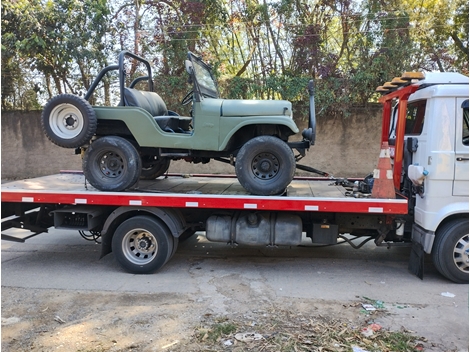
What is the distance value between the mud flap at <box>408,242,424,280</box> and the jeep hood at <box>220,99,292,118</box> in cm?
250

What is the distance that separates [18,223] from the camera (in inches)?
225

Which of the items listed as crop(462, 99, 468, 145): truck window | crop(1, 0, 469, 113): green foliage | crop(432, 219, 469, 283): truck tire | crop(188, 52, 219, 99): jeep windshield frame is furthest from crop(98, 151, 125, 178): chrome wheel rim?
crop(1, 0, 469, 113): green foliage

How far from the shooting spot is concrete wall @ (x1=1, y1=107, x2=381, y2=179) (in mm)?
11758

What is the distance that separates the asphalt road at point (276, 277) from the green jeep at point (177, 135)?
4.03 feet

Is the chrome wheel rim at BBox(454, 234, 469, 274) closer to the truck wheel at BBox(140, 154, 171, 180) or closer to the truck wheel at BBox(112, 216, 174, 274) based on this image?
the truck wheel at BBox(112, 216, 174, 274)

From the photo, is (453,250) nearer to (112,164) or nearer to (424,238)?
(424,238)

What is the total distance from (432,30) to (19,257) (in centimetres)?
1237

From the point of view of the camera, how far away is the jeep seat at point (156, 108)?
561cm

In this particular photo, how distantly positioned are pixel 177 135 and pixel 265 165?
1.31 metres

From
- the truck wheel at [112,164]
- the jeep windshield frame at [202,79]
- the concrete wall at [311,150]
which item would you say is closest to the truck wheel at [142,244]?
the truck wheel at [112,164]

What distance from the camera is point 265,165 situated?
5.31 m

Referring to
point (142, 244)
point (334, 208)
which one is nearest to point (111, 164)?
point (142, 244)

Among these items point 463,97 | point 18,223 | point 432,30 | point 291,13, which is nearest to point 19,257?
point 18,223

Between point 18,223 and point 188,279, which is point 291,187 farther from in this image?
point 18,223
